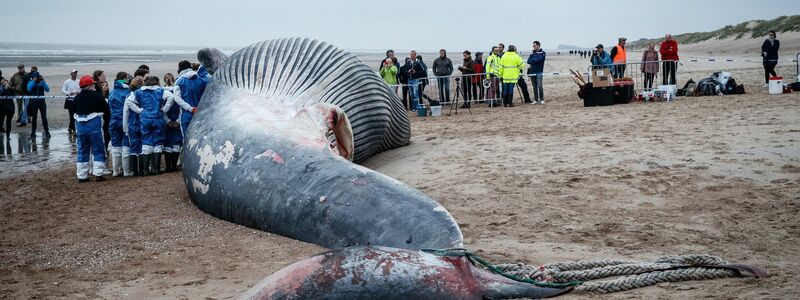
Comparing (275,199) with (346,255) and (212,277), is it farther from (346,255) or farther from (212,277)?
(346,255)

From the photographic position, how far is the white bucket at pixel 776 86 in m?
18.1

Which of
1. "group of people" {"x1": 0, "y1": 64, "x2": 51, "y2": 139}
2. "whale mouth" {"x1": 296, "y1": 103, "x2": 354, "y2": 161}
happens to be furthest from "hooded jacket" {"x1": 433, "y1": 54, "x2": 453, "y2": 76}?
"whale mouth" {"x1": 296, "y1": 103, "x2": 354, "y2": 161}

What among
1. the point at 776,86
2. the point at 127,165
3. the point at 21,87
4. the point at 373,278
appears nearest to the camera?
the point at 373,278

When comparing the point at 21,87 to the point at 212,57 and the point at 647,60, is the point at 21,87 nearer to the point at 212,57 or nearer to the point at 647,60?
the point at 212,57

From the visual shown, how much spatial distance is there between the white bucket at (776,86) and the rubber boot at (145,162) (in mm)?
13984

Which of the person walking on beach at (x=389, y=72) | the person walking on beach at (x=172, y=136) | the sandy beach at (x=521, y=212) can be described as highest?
the person walking on beach at (x=389, y=72)

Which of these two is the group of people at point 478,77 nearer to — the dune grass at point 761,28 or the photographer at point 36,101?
the photographer at point 36,101

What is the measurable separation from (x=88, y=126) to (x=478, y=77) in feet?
40.0

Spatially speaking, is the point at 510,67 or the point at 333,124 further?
the point at 510,67

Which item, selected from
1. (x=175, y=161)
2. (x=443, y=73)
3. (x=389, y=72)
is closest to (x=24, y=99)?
(x=389, y=72)

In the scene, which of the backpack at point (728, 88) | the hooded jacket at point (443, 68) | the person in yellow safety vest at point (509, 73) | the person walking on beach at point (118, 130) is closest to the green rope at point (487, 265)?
the person walking on beach at point (118, 130)

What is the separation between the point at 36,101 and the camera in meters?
18.8

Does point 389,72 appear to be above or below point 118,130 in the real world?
above

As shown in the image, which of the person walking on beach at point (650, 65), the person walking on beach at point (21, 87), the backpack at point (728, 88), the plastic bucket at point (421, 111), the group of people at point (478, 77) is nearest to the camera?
the backpack at point (728, 88)
